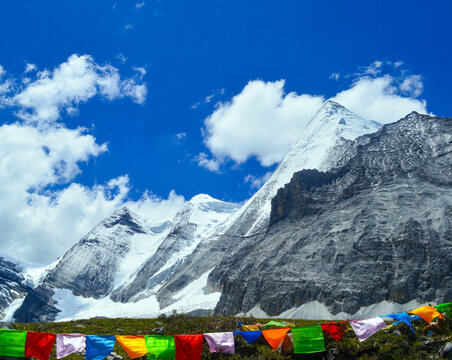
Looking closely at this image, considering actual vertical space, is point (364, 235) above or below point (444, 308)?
above

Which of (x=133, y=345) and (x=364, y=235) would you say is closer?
(x=133, y=345)

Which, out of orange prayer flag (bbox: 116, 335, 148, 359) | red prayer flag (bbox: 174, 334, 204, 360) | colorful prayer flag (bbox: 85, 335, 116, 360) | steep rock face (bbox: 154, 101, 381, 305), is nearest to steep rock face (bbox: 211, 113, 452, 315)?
steep rock face (bbox: 154, 101, 381, 305)

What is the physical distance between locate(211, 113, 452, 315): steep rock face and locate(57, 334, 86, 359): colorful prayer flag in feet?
207

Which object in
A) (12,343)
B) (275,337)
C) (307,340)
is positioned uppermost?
(12,343)

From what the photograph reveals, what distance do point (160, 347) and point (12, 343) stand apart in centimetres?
596

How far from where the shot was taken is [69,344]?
59.7 feet

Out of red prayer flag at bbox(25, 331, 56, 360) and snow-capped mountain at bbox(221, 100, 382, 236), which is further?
snow-capped mountain at bbox(221, 100, 382, 236)

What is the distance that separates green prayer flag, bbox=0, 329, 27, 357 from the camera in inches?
696

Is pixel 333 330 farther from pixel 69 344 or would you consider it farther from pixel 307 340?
pixel 69 344

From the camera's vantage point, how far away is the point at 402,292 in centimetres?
7125

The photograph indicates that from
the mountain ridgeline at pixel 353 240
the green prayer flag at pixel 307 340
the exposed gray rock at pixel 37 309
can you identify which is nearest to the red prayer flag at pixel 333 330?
the green prayer flag at pixel 307 340

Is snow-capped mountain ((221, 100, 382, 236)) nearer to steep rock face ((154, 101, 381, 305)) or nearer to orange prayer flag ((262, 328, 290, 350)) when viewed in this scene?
steep rock face ((154, 101, 381, 305))

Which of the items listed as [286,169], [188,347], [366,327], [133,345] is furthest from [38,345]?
[286,169]

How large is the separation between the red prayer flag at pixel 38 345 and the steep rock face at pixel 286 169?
11110cm
